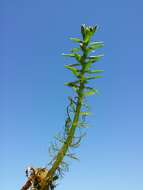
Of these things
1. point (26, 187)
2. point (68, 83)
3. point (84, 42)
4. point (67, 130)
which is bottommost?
point (26, 187)

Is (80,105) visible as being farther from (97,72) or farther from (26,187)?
(26,187)

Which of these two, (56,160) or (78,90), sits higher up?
(78,90)

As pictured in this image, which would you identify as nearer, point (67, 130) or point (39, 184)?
point (67, 130)

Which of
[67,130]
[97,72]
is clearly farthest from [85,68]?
[67,130]

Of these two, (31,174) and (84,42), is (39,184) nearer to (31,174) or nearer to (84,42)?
(31,174)

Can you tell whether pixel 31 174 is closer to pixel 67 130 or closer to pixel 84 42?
pixel 67 130

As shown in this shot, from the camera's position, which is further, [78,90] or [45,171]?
[45,171]

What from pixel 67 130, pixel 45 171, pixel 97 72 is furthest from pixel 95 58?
pixel 45 171

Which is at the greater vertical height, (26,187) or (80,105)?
(80,105)
